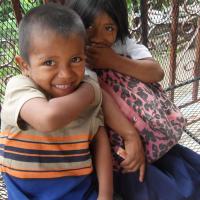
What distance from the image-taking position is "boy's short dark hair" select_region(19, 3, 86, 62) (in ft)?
3.21

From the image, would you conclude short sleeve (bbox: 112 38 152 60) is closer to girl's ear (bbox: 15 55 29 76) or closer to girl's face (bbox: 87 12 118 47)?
girl's face (bbox: 87 12 118 47)

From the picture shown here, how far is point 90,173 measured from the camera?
1.16m

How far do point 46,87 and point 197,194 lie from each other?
656 mm

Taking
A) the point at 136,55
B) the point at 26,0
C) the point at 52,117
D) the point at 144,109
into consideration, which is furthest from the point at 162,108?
the point at 26,0

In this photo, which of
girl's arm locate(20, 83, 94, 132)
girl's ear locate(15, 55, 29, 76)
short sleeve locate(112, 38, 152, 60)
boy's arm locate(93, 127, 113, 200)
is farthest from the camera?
short sleeve locate(112, 38, 152, 60)

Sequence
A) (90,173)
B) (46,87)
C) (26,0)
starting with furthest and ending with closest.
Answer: (26,0)
(90,173)
(46,87)

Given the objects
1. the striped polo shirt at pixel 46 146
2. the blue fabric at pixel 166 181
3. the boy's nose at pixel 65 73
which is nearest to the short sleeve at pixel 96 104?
the striped polo shirt at pixel 46 146

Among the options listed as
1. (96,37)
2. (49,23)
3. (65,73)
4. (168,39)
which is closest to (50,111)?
(65,73)

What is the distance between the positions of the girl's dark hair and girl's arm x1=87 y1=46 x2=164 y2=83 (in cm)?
9

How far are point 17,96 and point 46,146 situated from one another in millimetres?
184

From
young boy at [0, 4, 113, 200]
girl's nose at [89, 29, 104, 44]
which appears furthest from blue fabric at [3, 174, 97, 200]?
girl's nose at [89, 29, 104, 44]

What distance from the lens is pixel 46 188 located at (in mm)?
1109

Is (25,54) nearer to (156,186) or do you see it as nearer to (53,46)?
(53,46)

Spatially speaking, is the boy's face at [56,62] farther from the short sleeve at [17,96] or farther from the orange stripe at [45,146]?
the orange stripe at [45,146]
